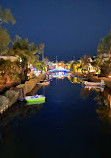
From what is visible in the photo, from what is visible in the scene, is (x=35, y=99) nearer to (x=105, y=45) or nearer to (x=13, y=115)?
(x=13, y=115)

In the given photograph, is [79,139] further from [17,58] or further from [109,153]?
[17,58]

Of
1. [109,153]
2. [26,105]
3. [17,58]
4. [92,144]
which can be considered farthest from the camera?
[17,58]

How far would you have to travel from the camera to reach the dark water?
287 inches

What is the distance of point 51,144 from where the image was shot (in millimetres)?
8047

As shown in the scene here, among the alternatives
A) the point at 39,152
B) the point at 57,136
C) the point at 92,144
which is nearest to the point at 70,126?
the point at 57,136

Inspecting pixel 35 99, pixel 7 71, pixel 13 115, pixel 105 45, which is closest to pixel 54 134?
pixel 13 115

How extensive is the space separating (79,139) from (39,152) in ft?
8.52

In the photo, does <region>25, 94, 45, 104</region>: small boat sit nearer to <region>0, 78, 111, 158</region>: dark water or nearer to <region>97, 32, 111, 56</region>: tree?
<region>0, 78, 111, 158</region>: dark water

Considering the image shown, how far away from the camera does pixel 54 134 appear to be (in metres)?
9.17

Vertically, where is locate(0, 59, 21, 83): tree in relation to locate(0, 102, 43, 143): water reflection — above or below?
above

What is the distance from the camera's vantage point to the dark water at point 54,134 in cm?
729

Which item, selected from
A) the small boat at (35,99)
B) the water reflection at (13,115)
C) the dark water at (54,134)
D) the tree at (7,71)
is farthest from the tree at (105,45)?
the water reflection at (13,115)

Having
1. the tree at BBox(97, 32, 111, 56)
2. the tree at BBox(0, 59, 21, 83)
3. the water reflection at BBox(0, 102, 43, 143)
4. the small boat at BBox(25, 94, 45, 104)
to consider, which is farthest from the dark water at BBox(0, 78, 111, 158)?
the tree at BBox(97, 32, 111, 56)

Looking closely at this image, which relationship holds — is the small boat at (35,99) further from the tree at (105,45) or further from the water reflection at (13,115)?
the tree at (105,45)
